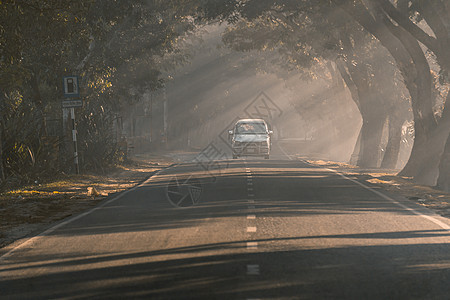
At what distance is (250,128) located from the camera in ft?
135

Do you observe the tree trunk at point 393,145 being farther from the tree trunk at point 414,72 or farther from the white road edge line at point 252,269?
the white road edge line at point 252,269

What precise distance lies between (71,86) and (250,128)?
17.8 metres

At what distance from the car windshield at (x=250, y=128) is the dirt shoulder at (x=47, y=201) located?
1525 centimetres

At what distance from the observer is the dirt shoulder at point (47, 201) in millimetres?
13492

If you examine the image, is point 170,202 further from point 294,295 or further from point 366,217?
point 294,295

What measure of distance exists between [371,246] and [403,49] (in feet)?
66.7

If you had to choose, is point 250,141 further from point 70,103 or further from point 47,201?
point 47,201

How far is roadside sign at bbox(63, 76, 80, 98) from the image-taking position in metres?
24.4

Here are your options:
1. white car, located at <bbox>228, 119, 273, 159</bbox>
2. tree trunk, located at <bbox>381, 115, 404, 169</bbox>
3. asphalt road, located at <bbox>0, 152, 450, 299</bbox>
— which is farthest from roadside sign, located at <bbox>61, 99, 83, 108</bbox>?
tree trunk, located at <bbox>381, 115, 404, 169</bbox>

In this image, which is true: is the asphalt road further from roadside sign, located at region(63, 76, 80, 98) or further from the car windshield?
the car windshield

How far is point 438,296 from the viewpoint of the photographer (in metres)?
7.55

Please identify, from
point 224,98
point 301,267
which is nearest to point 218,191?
point 301,267

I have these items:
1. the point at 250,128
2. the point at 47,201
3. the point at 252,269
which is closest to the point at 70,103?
the point at 47,201

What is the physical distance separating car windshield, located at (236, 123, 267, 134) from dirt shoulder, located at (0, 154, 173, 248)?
15.3 m
